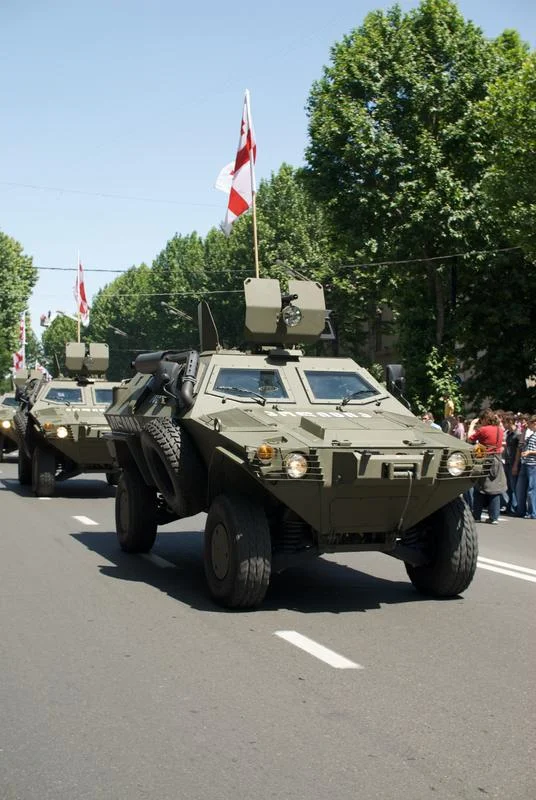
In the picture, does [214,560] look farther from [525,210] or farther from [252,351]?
[525,210]

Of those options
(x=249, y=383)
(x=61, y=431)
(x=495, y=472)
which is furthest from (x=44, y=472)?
(x=249, y=383)

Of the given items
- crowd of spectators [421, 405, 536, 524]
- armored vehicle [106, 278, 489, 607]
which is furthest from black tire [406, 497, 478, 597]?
crowd of spectators [421, 405, 536, 524]

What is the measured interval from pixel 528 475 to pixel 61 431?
698 centimetres

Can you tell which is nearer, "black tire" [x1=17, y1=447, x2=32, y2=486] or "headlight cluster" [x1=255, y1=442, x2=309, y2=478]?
"headlight cluster" [x1=255, y1=442, x2=309, y2=478]

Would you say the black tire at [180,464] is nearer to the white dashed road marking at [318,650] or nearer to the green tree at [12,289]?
the white dashed road marking at [318,650]

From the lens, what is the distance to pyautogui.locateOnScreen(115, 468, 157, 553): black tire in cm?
1066

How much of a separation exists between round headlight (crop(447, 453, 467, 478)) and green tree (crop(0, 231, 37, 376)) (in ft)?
178

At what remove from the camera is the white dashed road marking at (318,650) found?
6.44 m

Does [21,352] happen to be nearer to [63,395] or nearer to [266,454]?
[63,395]

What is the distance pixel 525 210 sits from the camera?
2561 cm

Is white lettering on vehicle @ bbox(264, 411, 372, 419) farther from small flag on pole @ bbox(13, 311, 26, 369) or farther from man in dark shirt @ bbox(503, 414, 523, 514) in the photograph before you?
small flag on pole @ bbox(13, 311, 26, 369)

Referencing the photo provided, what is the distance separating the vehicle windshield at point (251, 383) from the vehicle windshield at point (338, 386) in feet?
0.98

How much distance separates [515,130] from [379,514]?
20.0 metres

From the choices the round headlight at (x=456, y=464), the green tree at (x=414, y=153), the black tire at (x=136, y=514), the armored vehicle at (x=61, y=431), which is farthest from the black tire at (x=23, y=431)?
the green tree at (x=414, y=153)
